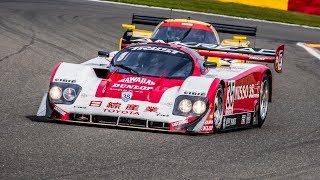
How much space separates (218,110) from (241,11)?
66.7 ft

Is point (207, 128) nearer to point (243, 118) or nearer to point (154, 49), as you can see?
point (243, 118)

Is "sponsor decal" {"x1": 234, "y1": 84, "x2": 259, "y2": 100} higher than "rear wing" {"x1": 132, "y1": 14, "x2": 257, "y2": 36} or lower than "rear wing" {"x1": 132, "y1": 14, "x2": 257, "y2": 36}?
lower

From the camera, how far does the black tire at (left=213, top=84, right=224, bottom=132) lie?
38.2 feet

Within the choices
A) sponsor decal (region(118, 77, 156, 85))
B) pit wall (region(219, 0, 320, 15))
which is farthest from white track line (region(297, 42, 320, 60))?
sponsor decal (region(118, 77, 156, 85))

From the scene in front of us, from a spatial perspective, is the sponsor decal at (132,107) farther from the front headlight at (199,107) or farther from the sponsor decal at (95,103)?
the front headlight at (199,107)

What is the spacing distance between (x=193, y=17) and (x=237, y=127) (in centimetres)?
1739

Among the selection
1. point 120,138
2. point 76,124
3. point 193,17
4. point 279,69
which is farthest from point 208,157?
point 193,17

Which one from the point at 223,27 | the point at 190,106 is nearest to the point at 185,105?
the point at 190,106

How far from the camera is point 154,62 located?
12.3 metres

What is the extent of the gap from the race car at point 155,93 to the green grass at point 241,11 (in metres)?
18.6

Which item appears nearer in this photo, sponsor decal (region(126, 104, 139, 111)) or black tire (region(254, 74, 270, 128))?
sponsor decal (region(126, 104, 139, 111))

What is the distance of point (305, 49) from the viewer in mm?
25359

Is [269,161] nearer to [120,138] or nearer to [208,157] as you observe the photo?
[208,157]

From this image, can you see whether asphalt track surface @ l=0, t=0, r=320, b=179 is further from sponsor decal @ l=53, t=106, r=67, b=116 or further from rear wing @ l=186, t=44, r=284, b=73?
rear wing @ l=186, t=44, r=284, b=73
